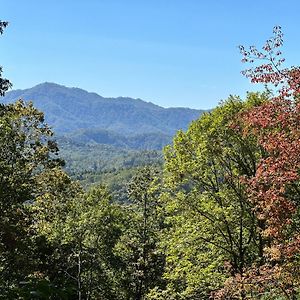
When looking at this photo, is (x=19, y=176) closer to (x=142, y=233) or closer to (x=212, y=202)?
(x=212, y=202)

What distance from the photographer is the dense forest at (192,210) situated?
11852 mm

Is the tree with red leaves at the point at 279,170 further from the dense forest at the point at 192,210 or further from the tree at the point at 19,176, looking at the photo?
the tree at the point at 19,176

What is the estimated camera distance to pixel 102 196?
3259 cm

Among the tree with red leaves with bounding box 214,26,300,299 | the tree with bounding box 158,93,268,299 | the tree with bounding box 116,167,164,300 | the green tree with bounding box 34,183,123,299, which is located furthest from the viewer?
the tree with bounding box 116,167,164,300

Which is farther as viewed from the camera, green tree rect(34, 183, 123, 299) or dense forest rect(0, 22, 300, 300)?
green tree rect(34, 183, 123, 299)

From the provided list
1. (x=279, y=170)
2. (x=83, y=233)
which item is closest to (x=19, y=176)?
(x=83, y=233)

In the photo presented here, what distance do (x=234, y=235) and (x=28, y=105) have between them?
64.5 ft

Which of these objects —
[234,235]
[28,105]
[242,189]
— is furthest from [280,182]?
[28,105]

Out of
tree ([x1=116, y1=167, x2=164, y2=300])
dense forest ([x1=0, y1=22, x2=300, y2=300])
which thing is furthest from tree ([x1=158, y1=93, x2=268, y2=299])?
tree ([x1=116, y1=167, x2=164, y2=300])

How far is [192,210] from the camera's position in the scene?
21031 mm

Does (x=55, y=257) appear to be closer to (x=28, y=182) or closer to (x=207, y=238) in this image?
(x=28, y=182)

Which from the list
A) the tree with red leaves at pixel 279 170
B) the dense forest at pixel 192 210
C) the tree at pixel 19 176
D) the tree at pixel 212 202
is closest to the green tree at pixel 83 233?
the dense forest at pixel 192 210

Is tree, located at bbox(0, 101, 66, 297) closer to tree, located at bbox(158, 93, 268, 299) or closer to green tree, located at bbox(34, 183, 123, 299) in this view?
green tree, located at bbox(34, 183, 123, 299)

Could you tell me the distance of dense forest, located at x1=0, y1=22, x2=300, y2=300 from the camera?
1185 centimetres
